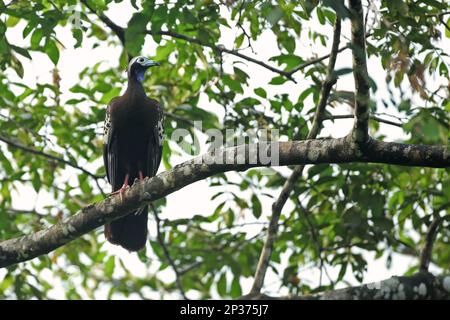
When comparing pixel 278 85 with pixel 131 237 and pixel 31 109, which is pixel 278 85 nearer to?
pixel 131 237

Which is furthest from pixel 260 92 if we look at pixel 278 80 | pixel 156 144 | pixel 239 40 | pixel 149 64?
pixel 149 64

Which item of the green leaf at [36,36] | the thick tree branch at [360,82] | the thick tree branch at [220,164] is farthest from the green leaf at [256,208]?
the thick tree branch at [360,82]

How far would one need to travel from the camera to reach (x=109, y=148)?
6.61 m

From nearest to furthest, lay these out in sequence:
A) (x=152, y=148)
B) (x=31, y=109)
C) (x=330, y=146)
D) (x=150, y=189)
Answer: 1. (x=330, y=146)
2. (x=150, y=189)
3. (x=152, y=148)
4. (x=31, y=109)

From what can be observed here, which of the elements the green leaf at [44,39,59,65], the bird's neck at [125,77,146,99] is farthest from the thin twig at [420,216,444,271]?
the green leaf at [44,39,59,65]

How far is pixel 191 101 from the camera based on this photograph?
22.4ft

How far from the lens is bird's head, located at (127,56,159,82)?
6.77 m

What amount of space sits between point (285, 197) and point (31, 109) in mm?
2739

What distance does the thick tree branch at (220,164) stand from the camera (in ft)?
13.5

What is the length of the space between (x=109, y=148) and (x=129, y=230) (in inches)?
29.6

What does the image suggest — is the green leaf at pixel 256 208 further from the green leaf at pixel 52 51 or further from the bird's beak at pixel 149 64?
the green leaf at pixel 52 51

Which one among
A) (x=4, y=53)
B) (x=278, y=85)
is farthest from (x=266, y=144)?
(x=4, y=53)

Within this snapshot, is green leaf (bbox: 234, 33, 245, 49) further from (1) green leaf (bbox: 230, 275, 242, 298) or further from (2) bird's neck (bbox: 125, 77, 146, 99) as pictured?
(1) green leaf (bbox: 230, 275, 242, 298)
